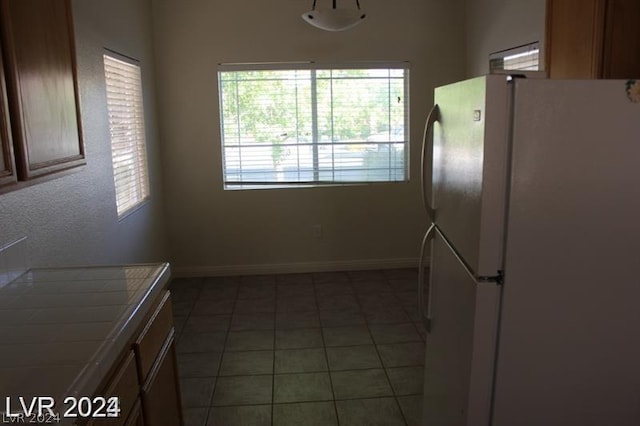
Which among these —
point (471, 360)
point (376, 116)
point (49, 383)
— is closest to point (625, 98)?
point (471, 360)

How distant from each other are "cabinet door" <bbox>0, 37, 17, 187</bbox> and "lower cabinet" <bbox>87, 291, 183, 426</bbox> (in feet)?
1.96

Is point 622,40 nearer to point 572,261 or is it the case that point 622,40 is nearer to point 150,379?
point 572,261

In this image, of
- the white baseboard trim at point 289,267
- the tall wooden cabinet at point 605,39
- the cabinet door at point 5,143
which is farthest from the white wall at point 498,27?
the cabinet door at point 5,143

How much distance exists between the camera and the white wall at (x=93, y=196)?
2148 millimetres

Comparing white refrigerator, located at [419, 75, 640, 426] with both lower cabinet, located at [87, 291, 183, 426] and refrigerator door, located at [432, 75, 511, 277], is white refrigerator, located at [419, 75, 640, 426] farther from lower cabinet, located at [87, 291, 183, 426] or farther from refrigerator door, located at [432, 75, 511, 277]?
lower cabinet, located at [87, 291, 183, 426]

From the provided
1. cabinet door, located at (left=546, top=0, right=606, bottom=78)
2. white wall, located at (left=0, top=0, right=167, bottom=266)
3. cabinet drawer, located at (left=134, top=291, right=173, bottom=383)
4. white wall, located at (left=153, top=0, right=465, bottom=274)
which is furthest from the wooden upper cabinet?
white wall, located at (left=153, top=0, right=465, bottom=274)

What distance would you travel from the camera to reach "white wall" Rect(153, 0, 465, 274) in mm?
4383

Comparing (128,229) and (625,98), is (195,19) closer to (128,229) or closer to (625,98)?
(128,229)

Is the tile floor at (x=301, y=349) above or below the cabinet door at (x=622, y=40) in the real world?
below

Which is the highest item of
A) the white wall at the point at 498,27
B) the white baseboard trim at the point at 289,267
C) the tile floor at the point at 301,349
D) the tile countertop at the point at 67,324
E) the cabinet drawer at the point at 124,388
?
the white wall at the point at 498,27

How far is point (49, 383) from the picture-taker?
1173 mm

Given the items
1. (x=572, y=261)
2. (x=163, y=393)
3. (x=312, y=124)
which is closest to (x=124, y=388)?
(x=163, y=393)

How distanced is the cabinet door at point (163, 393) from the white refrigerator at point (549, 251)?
102cm

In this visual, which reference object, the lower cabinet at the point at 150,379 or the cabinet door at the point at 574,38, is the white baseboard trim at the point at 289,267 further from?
the cabinet door at the point at 574,38
